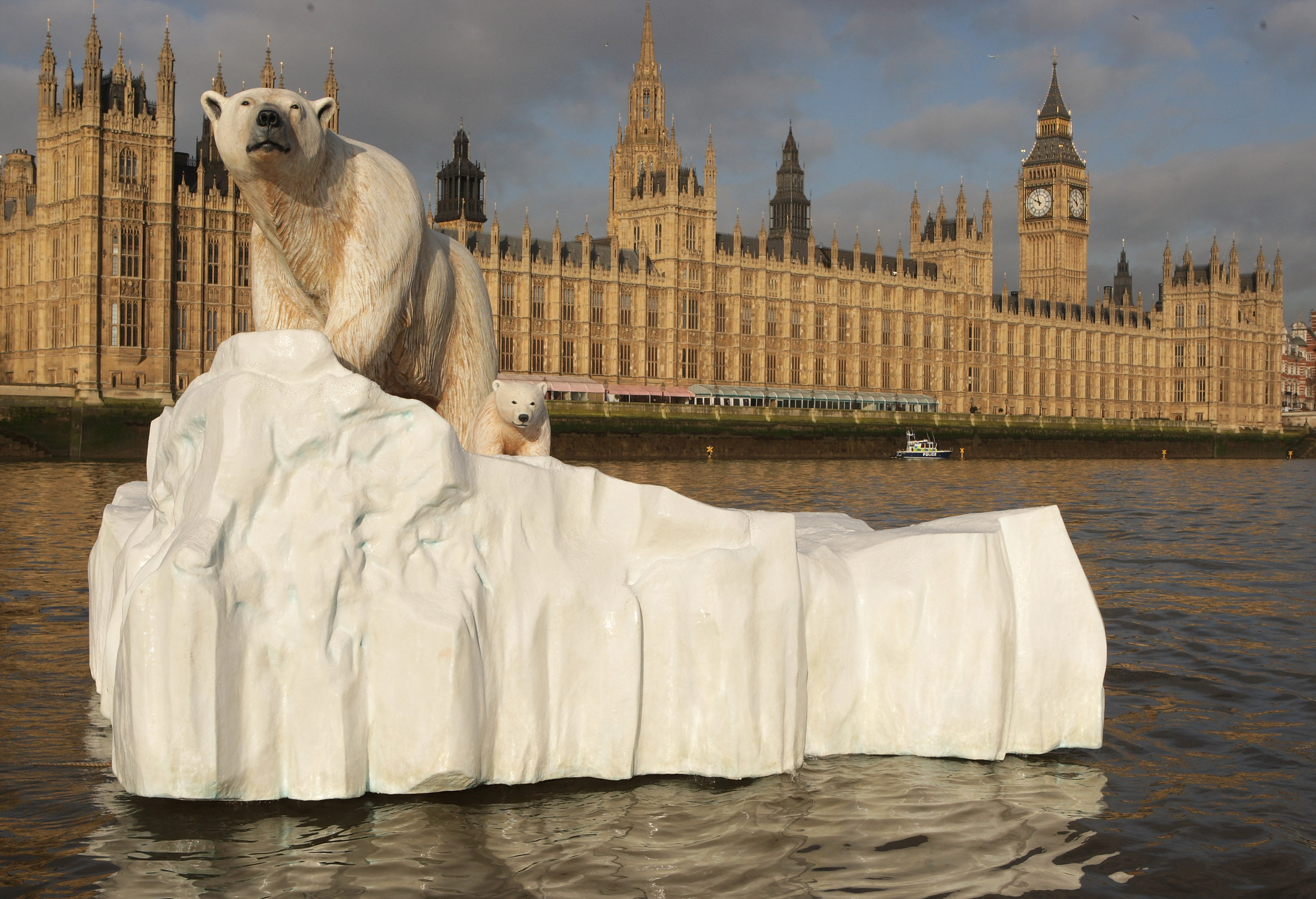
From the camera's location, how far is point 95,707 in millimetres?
8984

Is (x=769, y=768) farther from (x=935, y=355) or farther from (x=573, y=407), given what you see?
(x=935, y=355)

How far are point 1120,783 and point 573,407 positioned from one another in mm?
53458

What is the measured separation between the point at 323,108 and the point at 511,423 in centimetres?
209

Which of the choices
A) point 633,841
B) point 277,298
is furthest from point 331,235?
point 633,841

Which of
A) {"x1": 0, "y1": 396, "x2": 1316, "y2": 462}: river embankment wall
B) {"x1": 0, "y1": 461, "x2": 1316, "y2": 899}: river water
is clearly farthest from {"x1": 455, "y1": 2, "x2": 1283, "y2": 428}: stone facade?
{"x1": 0, "y1": 461, "x2": 1316, "y2": 899}: river water

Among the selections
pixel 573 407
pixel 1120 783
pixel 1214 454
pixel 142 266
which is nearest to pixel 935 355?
pixel 1214 454

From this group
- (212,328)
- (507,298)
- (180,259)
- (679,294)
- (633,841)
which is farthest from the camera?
(679,294)

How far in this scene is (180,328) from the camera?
60875 millimetres

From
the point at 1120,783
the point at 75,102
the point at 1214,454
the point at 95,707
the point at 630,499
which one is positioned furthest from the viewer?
the point at 1214,454

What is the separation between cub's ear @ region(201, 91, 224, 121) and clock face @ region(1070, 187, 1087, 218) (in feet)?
425

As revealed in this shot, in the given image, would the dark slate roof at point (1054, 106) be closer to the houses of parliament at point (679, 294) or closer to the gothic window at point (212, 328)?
the houses of parliament at point (679, 294)

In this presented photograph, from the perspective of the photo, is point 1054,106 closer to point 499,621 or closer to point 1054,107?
point 1054,107

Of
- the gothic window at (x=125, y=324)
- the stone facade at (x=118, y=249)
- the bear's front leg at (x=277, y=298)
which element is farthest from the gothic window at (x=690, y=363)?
the bear's front leg at (x=277, y=298)

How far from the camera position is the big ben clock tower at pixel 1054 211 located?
126 m
